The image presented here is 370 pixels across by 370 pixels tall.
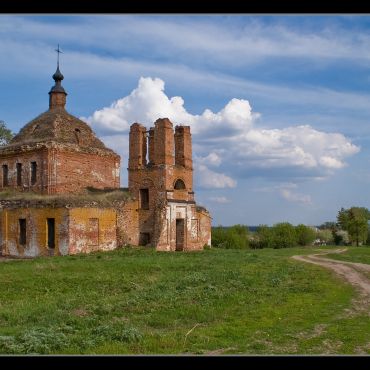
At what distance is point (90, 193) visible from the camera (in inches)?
1335

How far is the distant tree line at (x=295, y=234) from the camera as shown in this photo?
156ft

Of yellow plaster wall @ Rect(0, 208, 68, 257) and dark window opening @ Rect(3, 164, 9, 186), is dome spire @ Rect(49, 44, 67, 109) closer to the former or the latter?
dark window opening @ Rect(3, 164, 9, 186)

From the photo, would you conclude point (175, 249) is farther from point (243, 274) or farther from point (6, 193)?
point (243, 274)

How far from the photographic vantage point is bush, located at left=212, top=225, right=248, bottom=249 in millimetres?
54763

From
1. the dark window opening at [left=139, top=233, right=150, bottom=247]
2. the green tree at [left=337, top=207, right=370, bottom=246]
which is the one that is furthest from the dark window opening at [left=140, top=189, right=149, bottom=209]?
the green tree at [left=337, top=207, right=370, bottom=246]

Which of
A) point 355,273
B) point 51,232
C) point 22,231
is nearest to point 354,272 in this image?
point 355,273

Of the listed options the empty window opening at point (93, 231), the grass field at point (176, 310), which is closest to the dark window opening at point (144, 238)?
the empty window opening at point (93, 231)

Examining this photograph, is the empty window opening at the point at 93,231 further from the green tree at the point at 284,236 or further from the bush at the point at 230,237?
the green tree at the point at 284,236

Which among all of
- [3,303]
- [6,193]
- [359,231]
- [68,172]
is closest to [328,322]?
[3,303]

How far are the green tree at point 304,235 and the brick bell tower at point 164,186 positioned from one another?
2518 centimetres

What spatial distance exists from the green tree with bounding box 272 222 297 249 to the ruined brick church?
65.8 ft

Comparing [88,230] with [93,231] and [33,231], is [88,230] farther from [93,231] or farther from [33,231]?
[33,231]

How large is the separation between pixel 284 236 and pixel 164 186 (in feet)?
91.7
